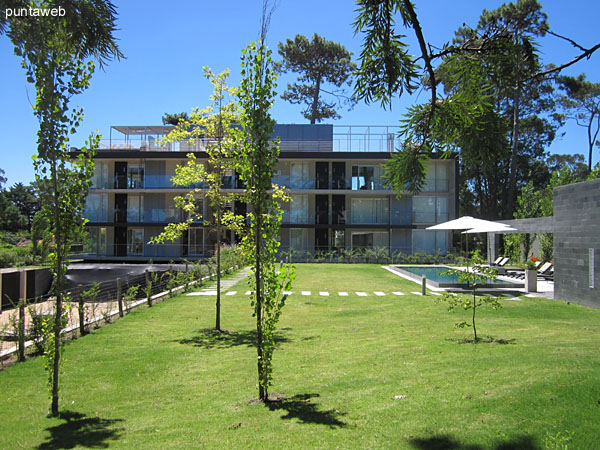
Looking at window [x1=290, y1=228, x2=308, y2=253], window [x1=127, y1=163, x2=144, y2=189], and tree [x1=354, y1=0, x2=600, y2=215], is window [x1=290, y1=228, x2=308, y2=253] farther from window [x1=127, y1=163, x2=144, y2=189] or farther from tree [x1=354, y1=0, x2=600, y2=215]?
tree [x1=354, y1=0, x2=600, y2=215]

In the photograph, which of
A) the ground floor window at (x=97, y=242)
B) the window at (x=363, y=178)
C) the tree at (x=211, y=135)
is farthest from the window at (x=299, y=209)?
the tree at (x=211, y=135)

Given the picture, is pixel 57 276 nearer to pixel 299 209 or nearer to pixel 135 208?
pixel 299 209

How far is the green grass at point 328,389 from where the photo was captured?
4.37 m

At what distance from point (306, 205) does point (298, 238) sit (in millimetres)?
2538

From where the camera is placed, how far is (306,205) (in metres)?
36.1

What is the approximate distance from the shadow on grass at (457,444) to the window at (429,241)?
31.4 m

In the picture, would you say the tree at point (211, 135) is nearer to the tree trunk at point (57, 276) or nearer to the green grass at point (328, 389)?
the green grass at point (328, 389)

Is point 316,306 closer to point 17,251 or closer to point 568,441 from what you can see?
point 568,441

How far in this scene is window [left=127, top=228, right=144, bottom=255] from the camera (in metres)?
35.4

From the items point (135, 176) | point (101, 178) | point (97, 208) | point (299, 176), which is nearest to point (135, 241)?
point (97, 208)

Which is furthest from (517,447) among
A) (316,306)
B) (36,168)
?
(316,306)

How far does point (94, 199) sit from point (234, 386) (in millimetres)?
33265

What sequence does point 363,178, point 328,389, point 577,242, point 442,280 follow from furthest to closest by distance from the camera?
point 363,178
point 442,280
point 577,242
point 328,389

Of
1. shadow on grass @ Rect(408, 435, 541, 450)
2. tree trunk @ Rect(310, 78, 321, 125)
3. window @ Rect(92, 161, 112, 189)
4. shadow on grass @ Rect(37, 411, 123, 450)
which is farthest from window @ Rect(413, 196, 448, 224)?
shadow on grass @ Rect(408, 435, 541, 450)
